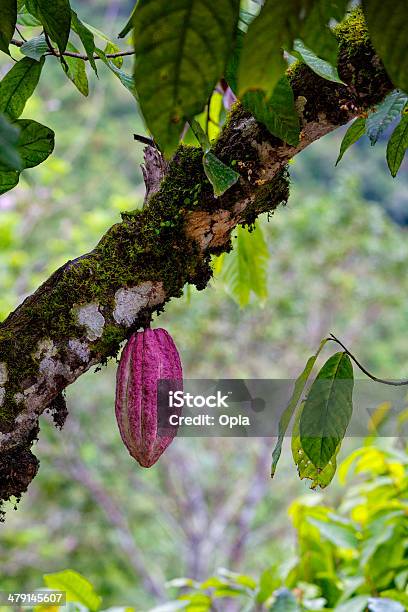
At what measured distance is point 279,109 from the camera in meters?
0.55

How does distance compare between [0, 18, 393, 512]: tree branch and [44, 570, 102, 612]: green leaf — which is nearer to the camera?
[0, 18, 393, 512]: tree branch

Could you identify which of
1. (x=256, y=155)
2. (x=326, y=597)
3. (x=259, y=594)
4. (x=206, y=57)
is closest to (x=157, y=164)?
(x=256, y=155)

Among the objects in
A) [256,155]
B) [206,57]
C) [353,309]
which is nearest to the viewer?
[206,57]

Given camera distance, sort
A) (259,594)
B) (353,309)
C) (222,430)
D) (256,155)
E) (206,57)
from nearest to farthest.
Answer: (206,57) < (256,155) < (222,430) < (259,594) < (353,309)

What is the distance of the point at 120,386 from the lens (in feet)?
2.50

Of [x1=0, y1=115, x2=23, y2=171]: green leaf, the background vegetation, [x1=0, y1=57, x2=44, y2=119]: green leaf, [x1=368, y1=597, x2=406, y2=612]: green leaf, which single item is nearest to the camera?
[x1=0, y1=115, x2=23, y2=171]: green leaf

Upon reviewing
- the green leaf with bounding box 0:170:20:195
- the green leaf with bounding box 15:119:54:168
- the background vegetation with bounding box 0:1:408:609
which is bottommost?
the green leaf with bounding box 0:170:20:195

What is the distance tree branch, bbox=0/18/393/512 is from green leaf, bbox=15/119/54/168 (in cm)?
17

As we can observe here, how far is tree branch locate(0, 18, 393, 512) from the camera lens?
0.71 metres

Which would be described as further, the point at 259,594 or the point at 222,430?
the point at 259,594

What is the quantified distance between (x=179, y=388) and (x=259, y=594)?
2.19 ft

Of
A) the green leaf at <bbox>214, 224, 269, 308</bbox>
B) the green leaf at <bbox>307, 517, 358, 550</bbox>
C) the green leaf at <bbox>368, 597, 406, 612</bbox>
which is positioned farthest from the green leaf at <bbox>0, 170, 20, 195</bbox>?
the green leaf at <bbox>307, 517, 358, 550</bbox>

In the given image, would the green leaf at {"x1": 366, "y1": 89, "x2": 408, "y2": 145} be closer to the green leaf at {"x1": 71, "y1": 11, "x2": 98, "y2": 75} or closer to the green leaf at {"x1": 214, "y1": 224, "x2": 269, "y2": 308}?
the green leaf at {"x1": 71, "y1": 11, "x2": 98, "y2": 75}

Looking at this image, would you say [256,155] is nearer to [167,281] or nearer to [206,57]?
[167,281]
